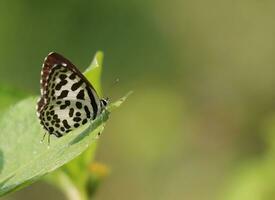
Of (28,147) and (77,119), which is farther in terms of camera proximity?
(77,119)

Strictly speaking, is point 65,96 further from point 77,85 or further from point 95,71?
point 95,71

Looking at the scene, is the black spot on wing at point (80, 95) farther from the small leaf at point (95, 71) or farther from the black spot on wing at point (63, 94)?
the small leaf at point (95, 71)

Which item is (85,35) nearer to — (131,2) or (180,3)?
(131,2)

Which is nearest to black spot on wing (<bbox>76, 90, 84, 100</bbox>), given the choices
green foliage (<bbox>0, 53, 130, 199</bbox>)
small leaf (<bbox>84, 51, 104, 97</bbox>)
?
green foliage (<bbox>0, 53, 130, 199</bbox>)

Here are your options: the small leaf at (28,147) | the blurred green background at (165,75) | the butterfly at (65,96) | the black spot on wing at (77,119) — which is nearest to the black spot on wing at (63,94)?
the butterfly at (65,96)

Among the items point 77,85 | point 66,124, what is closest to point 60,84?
point 77,85

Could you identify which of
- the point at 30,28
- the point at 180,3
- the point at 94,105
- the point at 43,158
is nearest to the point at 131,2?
the point at 180,3
